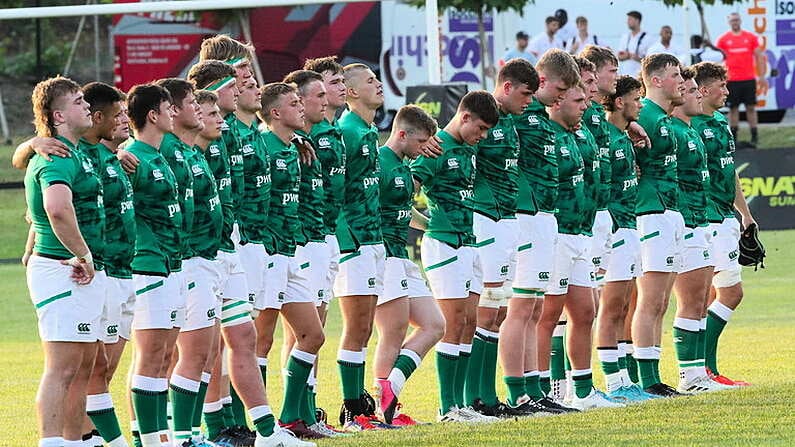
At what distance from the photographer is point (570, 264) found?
11.0 m

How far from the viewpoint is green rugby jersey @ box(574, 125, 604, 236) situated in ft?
36.6

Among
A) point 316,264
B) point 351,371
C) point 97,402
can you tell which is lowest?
point 351,371

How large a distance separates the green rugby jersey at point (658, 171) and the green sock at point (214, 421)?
12.3 ft

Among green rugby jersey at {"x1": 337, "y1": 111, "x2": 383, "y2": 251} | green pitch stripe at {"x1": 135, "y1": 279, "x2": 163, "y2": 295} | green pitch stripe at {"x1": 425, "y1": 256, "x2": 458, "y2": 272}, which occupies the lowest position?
green pitch stripe at {"x1": 425, "y1": 256, "x2": 458, "y2": 272}

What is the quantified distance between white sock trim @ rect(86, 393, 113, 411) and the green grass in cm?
133

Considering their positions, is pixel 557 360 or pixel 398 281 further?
pixel 557 360

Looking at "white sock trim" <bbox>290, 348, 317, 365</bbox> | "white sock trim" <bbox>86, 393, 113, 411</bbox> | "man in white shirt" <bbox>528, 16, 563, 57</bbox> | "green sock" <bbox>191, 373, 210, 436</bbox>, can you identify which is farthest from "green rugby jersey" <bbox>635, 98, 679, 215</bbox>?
"man in white shirt" <bbox>528, 16, 563, 57</bbox>

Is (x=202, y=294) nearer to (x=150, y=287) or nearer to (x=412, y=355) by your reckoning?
(x=150, y=287)

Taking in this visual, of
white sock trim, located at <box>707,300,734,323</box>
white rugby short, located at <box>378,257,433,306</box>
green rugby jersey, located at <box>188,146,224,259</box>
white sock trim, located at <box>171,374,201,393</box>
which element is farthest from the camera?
white sock trim, located at <box>707,300,734,323</box>

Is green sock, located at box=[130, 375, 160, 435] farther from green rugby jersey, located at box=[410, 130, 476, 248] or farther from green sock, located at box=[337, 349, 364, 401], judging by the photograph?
green rugby jersey, located at box=[410, 130, 476, 248]

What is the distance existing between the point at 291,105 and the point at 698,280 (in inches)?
147

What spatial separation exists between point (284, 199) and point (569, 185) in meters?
2.14

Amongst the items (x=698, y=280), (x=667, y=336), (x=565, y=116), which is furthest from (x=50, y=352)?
(x=667, y=336)

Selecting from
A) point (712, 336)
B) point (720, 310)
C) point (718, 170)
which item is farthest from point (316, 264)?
point (720, 310)
